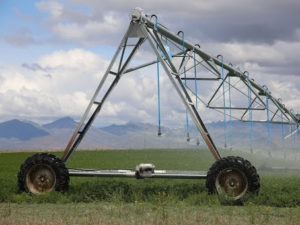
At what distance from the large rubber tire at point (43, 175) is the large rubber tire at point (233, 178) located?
166 inches

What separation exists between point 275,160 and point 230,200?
66.7 feet

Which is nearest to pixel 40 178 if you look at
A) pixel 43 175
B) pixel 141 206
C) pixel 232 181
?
pixel 43 175

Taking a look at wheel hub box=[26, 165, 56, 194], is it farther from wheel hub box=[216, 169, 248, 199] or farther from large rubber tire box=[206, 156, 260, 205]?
wheel hub box=[216, 169, 248, 199]

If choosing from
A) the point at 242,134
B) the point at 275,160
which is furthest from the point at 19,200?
the point at 275,160

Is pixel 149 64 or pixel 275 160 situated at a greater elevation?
pixel 149 64

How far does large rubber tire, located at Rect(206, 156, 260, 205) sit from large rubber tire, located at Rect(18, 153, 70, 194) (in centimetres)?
422

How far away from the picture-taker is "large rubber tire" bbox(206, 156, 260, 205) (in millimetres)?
17359

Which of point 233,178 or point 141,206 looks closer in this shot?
point 141,206

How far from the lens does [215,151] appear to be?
18.5 metres

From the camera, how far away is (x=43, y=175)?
737 inches

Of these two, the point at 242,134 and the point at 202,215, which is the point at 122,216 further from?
the point at 242,134

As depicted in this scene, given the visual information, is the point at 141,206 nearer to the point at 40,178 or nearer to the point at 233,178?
the point at 233,178

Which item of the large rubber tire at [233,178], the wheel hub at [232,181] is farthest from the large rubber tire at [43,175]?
the wheel hub at [232,181]

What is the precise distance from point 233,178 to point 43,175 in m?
5.51
